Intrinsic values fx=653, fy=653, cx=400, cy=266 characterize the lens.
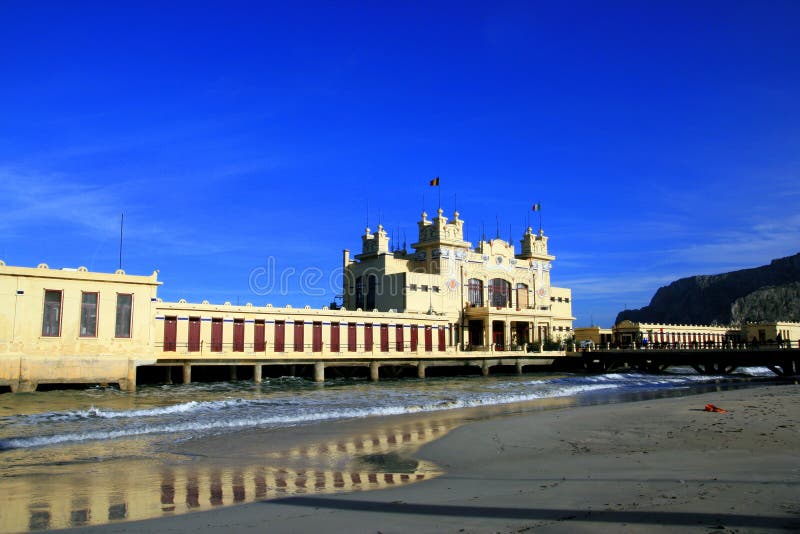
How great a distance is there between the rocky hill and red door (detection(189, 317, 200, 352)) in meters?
141

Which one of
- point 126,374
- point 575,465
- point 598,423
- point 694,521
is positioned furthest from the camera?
point 126,374

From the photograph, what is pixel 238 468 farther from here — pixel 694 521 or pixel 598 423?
pixel 598 423

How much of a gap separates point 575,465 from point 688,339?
81004 mm

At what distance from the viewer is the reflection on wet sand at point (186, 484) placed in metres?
8.95

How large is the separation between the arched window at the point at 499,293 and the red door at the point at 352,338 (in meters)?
21.9

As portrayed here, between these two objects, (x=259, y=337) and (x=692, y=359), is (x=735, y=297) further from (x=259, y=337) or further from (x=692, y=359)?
(x=259, y=337)

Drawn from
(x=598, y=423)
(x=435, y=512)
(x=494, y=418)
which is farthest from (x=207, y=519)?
(x=494, y=418)

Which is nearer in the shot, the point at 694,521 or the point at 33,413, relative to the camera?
the point at 694,521

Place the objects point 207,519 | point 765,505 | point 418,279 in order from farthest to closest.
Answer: point 418,279 < point 207,519 < point 765,505

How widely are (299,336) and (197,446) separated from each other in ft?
102

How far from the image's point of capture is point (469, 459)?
1346 centimetres

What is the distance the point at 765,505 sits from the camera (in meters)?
7.70

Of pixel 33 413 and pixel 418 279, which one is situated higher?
pixel 418 279

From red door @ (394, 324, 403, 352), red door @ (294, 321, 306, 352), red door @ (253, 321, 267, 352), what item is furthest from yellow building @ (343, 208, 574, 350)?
red door @ (253, 321, 267, 352)
